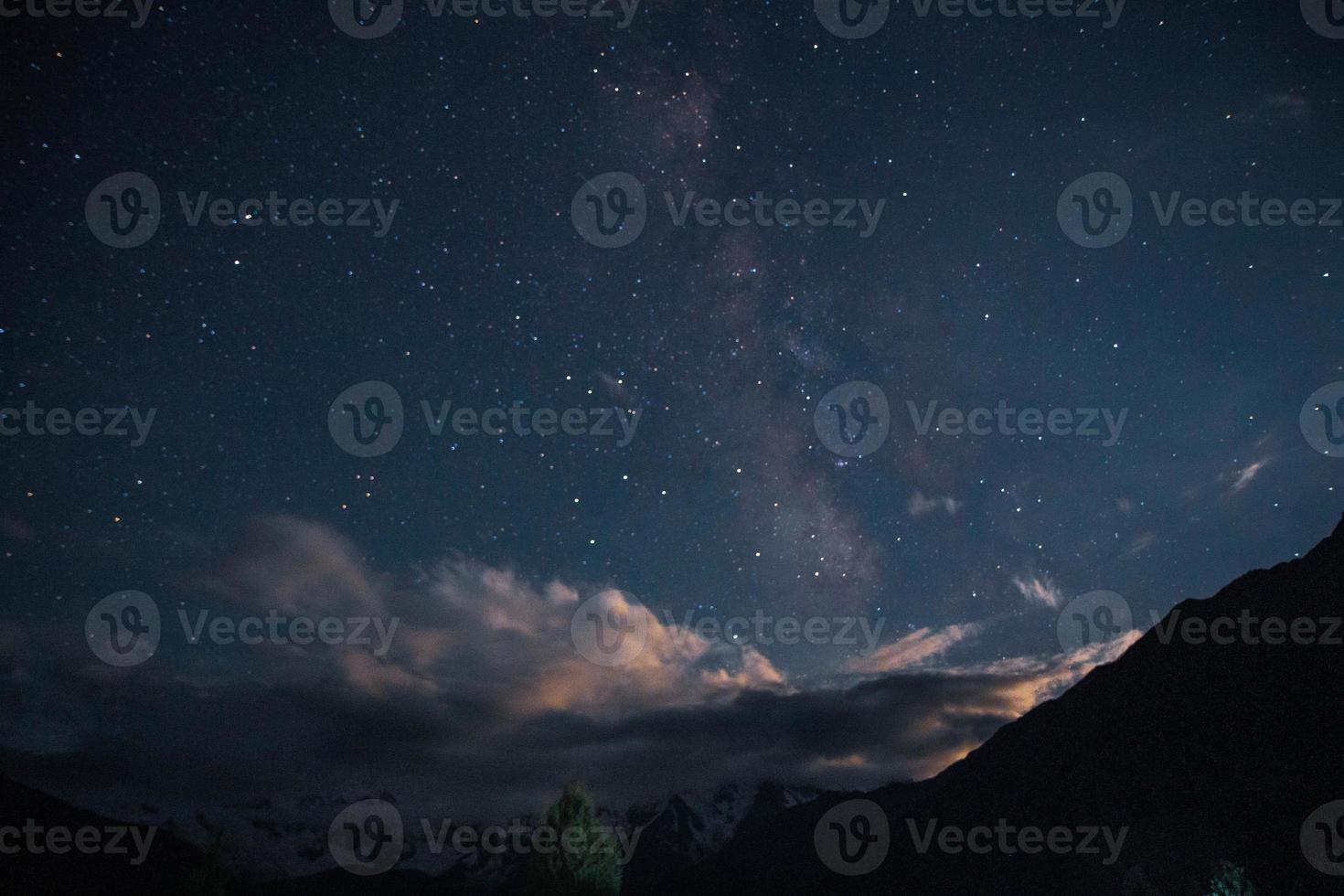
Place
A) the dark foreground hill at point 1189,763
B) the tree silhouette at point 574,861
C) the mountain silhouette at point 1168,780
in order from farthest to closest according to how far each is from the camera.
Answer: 1. the mountain silhouette at point 1168,780
2. the dark foreground hill at point 1189,763
3. the tree silhouette at point 574,861

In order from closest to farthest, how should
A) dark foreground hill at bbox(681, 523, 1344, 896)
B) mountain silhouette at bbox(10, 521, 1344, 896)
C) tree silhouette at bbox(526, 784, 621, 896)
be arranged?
1. tree silhouette at bbox(526, 784, 621, 896)
2. dark foreground hill at bbox(681, 523, 1344, 896)
3. mountain silhouette at bbox(10, 521, 1344, 896)

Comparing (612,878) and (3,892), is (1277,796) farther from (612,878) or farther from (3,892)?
(3,892)

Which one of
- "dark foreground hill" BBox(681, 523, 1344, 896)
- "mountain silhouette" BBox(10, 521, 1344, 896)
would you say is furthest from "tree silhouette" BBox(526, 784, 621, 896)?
"mountain silhouette" BBox(10, 521, 1344, 896)

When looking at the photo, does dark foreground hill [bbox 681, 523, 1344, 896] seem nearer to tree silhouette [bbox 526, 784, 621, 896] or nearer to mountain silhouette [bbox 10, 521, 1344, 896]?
mountain silhouette [bbox 10, 521, 1344, 896]

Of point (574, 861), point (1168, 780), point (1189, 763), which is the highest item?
point (574, 861)

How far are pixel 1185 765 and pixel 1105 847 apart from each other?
23.6 m

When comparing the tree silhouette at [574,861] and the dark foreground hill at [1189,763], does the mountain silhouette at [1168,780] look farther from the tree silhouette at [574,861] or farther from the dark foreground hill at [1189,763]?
the tree silhouette at [574,861]

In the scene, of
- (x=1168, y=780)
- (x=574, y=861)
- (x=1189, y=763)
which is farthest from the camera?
(x=1168, y=780)

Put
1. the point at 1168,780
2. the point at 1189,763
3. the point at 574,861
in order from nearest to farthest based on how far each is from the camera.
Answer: the point at 574,861 → the point at 1189,763 → the point at 1168,780

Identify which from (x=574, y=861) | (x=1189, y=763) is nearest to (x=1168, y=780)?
(x=1189, y=763)

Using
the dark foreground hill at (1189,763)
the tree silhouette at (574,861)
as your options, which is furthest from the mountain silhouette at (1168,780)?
the tree silhouette at (574,861)

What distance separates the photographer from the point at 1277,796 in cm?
10500

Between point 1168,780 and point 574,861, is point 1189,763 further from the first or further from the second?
point 574,861

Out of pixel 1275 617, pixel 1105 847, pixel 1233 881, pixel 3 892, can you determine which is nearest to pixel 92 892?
pixel 3 892
